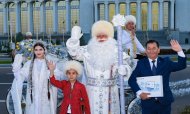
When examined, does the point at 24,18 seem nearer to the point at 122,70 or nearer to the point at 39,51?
the point at 39,51

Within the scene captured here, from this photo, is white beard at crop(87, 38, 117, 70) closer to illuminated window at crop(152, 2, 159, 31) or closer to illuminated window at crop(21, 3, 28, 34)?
illuminated window at crop(152, 2, 159, 31)

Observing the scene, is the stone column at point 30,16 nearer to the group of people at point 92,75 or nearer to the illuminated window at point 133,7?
the illuminated window at point 133,7

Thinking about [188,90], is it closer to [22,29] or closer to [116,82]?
[116,82]

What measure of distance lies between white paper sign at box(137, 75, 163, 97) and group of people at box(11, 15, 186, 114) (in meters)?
0.06

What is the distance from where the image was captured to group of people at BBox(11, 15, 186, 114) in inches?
227

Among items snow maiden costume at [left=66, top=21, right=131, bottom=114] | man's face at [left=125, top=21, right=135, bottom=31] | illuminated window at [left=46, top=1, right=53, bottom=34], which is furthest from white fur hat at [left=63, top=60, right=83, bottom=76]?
illuminated window at [left=46, top=1, right=53, bottom=34]

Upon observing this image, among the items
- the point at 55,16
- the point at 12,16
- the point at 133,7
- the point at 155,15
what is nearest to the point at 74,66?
the point at 155,15

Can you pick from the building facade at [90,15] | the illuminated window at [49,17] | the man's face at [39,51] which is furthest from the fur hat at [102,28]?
the illuminated window at [49,17]

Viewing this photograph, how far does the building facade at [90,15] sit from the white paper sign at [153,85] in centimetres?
4308

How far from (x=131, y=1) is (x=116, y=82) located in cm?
4816

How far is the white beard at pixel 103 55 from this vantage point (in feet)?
21.5

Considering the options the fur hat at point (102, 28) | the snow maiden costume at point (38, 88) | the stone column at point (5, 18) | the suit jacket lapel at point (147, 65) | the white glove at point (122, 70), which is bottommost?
the snow maiden costume at point (38, 88)

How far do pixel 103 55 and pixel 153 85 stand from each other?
1115 millimetres

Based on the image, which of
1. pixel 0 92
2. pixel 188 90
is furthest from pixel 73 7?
pixel 188 90
